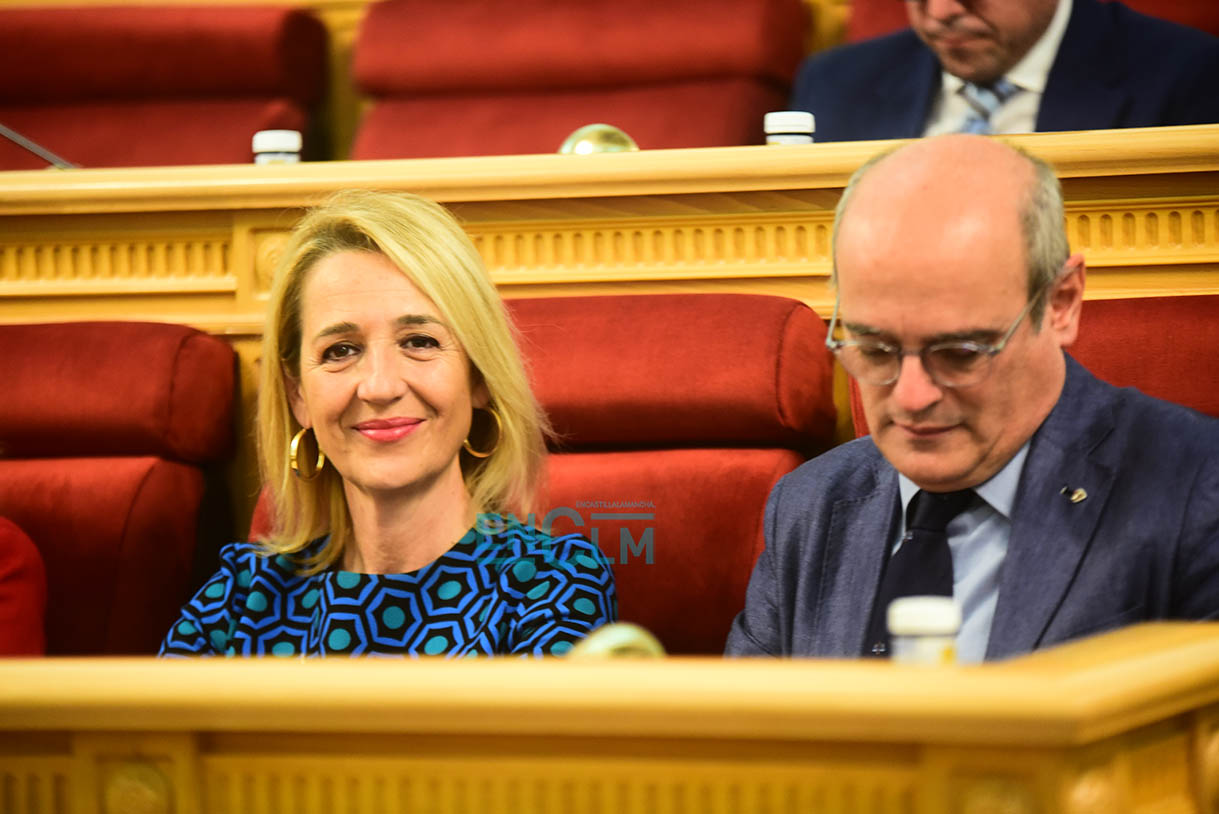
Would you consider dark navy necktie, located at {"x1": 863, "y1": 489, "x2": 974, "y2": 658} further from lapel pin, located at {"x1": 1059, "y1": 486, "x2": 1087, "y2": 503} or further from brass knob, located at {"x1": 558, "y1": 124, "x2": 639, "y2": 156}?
brass knob, located at {"x1": 558, "y1": 124, "x2": 639, "y2": 156}

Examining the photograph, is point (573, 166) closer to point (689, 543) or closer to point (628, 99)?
point (689, 543)

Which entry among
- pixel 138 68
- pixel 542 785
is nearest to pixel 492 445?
pixel 542 785

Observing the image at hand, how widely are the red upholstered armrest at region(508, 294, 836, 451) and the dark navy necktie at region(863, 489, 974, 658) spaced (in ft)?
0.60

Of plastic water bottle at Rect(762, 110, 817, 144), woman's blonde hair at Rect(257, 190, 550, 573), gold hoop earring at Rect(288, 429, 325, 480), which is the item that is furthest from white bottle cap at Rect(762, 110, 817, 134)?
gold hoop earring at Rect(288, 429, 325, 480)

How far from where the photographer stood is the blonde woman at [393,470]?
2.56ft

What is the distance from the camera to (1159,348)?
2.65ft

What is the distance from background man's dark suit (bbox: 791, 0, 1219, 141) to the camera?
3.61 feet

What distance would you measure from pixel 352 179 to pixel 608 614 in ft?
1.17

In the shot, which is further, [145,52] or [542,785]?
[145,52]

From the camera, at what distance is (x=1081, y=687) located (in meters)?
0.38

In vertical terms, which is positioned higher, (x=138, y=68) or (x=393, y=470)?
(x=138, y=68)

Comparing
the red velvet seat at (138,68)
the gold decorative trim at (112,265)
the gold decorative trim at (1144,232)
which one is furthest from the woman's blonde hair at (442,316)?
the red velvet seat at (138,68)

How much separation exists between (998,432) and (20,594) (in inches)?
20.7

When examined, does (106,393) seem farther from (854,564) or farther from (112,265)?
(854,564)
